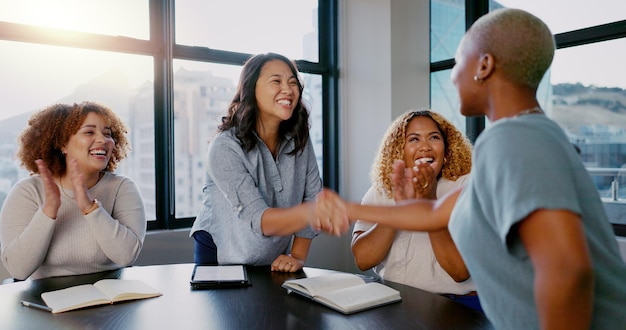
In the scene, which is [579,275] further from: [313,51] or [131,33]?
[313,51]

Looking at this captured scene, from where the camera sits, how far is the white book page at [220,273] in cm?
161

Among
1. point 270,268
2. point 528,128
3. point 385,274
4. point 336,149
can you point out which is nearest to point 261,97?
point 270,268

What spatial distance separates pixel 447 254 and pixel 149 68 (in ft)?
7.79

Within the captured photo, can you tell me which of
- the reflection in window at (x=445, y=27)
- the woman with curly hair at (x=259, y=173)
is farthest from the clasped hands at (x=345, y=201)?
the reflection in window at (x=445, y=27)

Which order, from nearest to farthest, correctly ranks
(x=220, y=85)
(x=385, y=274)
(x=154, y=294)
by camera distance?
1. (x=154, y=294)
2. (x=385, y=274)
3. (x=220, y=85)

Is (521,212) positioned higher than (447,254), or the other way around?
(521,212)

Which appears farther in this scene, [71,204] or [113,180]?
[113,180]

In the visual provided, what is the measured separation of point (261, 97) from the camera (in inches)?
80.5

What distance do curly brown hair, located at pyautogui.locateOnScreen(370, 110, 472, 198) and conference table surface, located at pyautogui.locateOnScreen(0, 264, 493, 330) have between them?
0.53 meters

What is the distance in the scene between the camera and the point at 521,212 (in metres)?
0.71

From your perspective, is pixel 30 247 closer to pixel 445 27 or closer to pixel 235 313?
pixel 235 313

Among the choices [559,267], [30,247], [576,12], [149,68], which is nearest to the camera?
[559,267]

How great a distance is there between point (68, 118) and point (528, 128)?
186cm

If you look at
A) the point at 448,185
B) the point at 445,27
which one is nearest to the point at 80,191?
the point at 448,185
